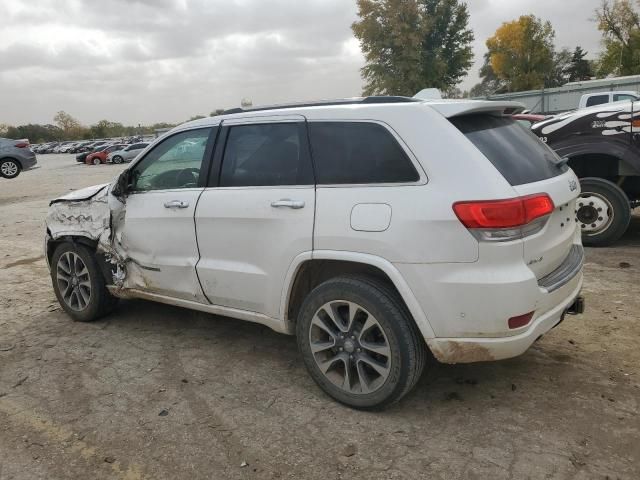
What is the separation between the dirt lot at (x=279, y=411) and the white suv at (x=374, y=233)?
346mm

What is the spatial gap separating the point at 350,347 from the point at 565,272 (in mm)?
1279

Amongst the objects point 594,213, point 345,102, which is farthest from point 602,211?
point 345,102

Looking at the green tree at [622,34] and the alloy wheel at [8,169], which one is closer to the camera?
the alloy wheel at [8,169]

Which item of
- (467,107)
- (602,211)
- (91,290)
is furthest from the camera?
(602,211)

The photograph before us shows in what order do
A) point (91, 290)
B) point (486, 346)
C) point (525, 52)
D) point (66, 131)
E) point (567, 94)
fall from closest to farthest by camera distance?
point (486, 346) → point (91, 290) → point (567, 94) → point (525, 52) → point (66, 131)

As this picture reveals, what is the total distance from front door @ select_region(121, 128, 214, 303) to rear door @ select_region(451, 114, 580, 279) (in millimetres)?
1834

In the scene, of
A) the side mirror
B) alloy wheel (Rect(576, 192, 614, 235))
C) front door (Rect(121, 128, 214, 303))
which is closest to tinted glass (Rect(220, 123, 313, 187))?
front door (Rect(121, 128, 214, 303))

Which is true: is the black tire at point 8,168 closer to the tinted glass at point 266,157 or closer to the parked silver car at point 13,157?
the parked silver car at point 13,157

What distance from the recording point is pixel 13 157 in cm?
1877

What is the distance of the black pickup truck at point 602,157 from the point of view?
5977mm

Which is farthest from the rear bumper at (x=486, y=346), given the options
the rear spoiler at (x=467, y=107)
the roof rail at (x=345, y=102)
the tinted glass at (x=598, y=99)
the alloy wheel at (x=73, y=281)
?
the tinted glass at (x=598, y=99)

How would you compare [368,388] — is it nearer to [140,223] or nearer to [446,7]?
[140,223]

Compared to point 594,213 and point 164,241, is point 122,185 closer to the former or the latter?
point 164,241

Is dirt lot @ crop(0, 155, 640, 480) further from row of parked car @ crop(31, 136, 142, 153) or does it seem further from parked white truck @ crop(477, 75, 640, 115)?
row of parked car @ crop(31, 136, 142, 153)
